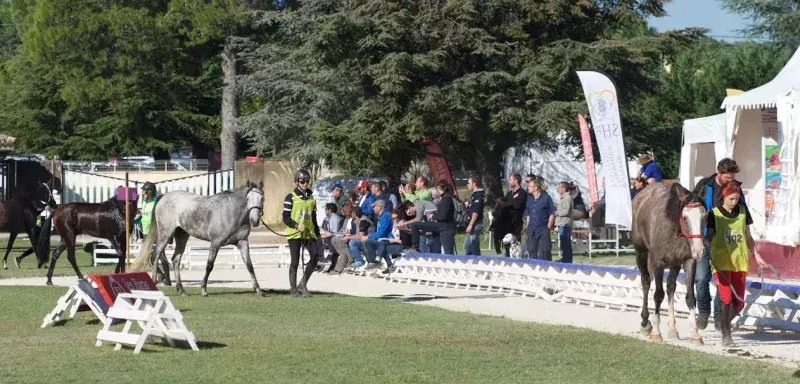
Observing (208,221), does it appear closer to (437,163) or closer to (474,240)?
(474,240)

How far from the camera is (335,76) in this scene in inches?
1805

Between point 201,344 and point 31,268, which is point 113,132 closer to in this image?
point 31,268

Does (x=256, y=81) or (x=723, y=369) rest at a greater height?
(x=256, y=81)

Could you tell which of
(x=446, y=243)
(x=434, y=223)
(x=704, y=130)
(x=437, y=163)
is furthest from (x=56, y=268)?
(x=704, y=130)

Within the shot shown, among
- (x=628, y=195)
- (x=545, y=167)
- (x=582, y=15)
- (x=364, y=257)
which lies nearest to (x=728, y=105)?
(x=628, y=195)

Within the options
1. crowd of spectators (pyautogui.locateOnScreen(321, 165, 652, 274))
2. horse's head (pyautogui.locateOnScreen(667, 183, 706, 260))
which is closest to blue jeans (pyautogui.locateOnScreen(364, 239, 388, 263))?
crowd of spectators (pyautogui.locateOnScreen(321, 165, 652, 274))

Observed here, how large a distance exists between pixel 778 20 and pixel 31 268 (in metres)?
33.5

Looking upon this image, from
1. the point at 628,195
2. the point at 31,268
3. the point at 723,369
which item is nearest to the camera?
the point at 723,369

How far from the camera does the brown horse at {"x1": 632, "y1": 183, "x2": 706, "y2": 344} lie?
510 inches

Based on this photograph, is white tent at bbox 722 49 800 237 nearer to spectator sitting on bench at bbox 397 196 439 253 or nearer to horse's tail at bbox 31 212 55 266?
spectator sitting on bench at bbox 397 196 439 253

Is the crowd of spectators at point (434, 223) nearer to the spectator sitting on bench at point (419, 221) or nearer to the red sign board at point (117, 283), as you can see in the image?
the spectator sitting on bench at point (419, 221)

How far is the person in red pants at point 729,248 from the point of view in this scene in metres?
13.1

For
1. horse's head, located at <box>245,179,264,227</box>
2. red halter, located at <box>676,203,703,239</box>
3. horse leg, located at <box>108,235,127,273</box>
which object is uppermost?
horse's head, located at <box>245,179,264,227</box>

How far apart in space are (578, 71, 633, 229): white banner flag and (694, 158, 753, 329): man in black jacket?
187 inches
